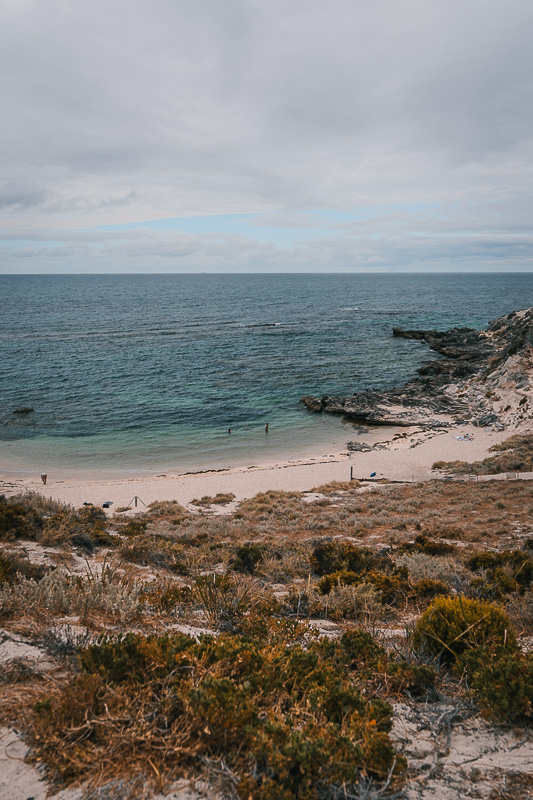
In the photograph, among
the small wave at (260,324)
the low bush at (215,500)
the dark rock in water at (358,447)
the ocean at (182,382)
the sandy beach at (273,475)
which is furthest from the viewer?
the small wave at (260,324)

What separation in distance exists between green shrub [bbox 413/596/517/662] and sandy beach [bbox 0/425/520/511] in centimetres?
1663

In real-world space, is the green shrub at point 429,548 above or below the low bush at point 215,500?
above

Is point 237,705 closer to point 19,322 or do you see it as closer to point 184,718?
point 184,718

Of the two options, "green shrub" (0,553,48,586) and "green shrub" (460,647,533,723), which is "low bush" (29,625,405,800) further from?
"green shrub" (0,553,48,586)

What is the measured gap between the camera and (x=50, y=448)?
3050cm

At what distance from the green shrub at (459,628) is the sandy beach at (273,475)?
16.6 meters

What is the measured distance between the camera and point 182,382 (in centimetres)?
4522

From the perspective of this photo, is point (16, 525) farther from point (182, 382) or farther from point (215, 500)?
point (182, 382)

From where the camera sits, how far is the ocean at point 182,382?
100ft


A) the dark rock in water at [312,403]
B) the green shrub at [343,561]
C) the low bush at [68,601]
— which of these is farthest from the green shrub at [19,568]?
the dark rock in water at [312,403]

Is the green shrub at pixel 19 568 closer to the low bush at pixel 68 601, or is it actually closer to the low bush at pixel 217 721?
the low bush at pixel 68 601

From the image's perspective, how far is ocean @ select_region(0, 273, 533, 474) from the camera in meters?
30.5

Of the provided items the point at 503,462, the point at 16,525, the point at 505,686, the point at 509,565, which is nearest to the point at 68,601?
the point at 505,686

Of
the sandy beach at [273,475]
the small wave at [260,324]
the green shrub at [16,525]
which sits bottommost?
the sandy beach at [273,475]
